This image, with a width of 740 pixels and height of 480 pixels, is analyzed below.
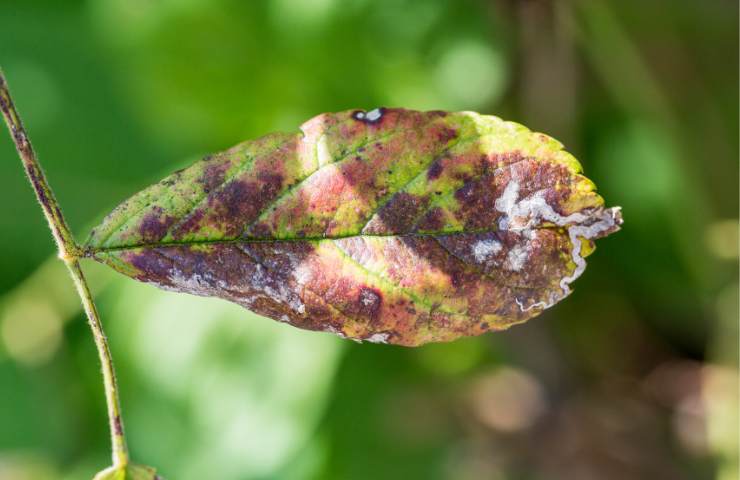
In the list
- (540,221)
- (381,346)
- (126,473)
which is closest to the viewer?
(540,221)

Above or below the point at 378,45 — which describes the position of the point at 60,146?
below

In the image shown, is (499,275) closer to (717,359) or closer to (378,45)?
(378,45)

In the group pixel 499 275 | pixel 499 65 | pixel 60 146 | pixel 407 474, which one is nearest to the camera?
pixel 499 275

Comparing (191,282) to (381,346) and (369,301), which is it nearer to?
(369,301)

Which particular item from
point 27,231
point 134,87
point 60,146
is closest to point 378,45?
point 134,87

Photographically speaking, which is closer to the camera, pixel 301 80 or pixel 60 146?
pixel 301 80

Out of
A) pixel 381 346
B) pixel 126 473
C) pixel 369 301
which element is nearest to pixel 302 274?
pixel 369 301

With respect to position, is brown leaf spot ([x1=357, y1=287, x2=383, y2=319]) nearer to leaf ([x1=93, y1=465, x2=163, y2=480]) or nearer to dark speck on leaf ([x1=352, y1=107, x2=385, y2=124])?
dark speck on leaf ([x1=352, y1=107, x2=385, y2=124])

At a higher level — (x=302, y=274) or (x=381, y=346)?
(x=302, y=274)
